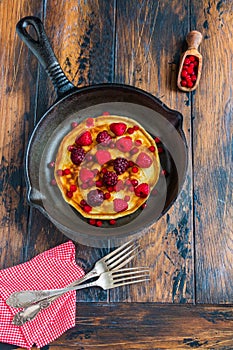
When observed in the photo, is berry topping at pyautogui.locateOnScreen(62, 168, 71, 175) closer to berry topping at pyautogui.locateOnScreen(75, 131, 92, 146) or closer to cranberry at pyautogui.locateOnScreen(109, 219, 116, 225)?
berry topping at pyautogui.locateOnScreen(75, 131, 92, 146)

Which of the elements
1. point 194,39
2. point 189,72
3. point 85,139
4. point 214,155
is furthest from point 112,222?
point 194,39

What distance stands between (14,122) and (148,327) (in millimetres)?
741

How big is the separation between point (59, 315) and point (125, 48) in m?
0.86

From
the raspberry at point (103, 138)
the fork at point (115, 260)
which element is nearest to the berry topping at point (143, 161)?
the raspberry at point (103, 138)

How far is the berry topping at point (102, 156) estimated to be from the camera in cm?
147

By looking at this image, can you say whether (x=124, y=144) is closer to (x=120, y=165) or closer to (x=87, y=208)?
(x=120, y=165)

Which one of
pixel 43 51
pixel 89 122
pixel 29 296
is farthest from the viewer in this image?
pixel 89 122

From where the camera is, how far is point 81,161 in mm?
1478

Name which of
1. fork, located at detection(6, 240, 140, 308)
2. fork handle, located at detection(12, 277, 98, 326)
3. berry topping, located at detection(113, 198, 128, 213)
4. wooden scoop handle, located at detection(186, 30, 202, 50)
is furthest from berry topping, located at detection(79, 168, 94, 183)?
wooden scoop handle, located at detection(186, 30, 202, 50)

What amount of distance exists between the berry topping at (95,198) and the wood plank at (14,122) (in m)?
0.19

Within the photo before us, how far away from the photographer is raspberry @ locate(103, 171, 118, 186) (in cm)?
142

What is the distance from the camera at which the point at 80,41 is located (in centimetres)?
159

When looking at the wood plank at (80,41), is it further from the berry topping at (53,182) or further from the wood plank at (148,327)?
the wood plank at (148,327)

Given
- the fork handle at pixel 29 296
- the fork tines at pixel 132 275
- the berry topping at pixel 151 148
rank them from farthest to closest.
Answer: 1. the berry topping at pixel 151 148
2. the fork tines at pixel 132 275
3. the fork handle at pixel 29 296
